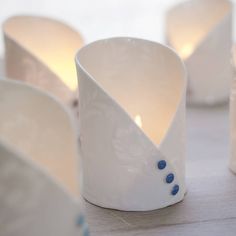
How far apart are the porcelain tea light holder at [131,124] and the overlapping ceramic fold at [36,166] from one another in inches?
6.7

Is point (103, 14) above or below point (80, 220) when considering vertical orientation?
below

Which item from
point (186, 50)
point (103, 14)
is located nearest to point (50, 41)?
point (186, 50)

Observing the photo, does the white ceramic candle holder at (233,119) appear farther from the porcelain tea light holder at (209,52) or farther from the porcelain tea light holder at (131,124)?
the porcelain tea light holder at (209,52)

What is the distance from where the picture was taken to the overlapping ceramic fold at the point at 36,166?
0.72 meters

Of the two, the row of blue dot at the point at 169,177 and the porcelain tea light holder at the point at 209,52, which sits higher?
the row of blue dot at the point at 169,177

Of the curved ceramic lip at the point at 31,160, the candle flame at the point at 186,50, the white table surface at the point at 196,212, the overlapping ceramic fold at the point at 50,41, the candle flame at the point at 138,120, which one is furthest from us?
the candle flame at the point at 186,50

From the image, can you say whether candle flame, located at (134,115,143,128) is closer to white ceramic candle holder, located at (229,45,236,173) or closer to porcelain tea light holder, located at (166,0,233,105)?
white ceramic candle holder, located at (229,45,236,173)

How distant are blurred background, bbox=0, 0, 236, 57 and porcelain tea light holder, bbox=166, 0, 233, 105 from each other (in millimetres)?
417

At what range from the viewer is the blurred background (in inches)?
83.3

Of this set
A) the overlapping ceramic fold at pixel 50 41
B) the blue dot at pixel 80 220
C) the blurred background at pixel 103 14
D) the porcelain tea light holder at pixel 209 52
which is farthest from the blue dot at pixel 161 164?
the blurred background at pixel 103 14

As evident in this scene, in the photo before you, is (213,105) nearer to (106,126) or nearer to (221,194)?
(221,194)

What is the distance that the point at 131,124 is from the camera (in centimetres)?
103

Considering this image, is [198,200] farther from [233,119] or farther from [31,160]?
[31,160]

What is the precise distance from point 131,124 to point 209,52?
66 centimetres
